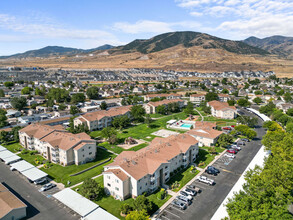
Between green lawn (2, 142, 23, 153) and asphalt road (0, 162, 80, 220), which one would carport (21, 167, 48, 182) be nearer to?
asphalt road (0, 162, 80, 220)

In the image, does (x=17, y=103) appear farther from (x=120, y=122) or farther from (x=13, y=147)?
(x=120, y=122)

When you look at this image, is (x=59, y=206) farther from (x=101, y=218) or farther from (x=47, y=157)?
(x=47, y=157)

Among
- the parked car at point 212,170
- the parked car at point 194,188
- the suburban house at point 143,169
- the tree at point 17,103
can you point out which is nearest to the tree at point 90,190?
the suburban house at point 143,169

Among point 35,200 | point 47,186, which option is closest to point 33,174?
point 47,186

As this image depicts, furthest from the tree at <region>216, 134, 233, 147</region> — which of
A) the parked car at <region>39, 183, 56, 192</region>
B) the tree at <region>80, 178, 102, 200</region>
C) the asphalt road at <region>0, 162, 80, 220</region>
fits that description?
the parked car at <region>39, 183, 56, 192</region>

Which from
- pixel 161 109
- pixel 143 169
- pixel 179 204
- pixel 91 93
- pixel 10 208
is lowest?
pixel 179 204

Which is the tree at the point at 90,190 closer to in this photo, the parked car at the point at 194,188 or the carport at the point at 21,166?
the carport at the point at 21,166

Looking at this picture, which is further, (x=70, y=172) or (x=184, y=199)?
(x=70, y=172)
